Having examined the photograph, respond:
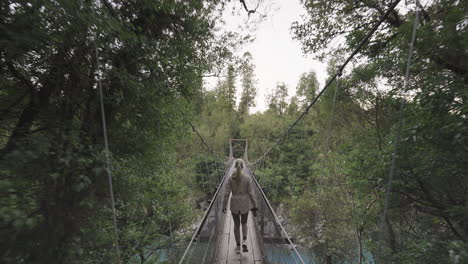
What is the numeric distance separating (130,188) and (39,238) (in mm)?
696

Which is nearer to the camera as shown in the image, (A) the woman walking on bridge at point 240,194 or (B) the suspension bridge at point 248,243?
(B) the suspension bridge at point 248,243

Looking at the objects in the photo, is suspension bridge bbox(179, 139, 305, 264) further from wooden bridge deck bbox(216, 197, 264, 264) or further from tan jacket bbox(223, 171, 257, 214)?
tan jacket bbox(223, 171, 257, 214)

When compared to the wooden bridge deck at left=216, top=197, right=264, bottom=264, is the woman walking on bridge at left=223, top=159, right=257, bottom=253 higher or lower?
higher

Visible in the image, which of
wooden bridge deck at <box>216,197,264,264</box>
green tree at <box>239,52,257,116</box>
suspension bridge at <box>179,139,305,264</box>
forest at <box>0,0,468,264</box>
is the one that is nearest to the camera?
forest at <box>0,0,468,264</box>

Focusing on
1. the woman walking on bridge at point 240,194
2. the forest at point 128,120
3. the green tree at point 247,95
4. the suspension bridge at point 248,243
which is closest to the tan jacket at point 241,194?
the woman walking on bridge at point 240,194

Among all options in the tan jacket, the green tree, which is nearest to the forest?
the tan jacket

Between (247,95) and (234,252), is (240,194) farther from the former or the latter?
(247,95)

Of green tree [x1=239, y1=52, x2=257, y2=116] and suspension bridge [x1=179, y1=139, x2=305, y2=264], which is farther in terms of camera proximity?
green tree [x1=239, y1=52, x2=257, y2=116]

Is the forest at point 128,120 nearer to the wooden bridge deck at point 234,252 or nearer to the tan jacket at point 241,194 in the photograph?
the tan jacket at point 241,194

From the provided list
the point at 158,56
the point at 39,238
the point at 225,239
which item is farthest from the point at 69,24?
the point at 225,239

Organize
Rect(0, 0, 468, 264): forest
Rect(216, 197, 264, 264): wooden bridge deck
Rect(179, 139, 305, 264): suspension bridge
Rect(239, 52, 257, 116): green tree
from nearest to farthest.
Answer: Rect(0, 0, 468, 264): forest → Rect(179, 139, 305, 264): suspension bridge → Rect(216, 197, 264, 264): wooden bridge deck → Rect(239, 52, 257, 116): green tree

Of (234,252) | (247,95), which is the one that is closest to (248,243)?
(234,252)

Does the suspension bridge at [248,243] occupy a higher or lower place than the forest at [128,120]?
lower

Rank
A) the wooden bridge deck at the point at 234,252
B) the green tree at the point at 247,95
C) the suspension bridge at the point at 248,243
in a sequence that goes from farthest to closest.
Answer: the green tree at the point at 247,95, the wooden bridge deck at the point at 234,252, the suspension bridge at the point at 248,243
